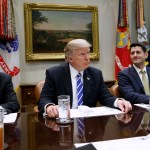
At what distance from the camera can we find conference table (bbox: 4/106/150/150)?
1.10 metres

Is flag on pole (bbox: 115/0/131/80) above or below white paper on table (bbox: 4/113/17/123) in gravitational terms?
above

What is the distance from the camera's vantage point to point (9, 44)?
3873mm

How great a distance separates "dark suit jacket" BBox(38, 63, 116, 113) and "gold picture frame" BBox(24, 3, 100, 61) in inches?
80.8

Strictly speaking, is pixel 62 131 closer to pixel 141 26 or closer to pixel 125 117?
pixel 125 117

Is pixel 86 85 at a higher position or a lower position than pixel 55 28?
lower

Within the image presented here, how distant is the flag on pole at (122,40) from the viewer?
4.40 m

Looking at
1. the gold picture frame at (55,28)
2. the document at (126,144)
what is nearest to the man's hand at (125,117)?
the document at (126,144)

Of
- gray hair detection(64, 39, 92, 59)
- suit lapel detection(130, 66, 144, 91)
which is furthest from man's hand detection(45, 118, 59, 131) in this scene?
suit lapel detection(130, 66, 144, 91)

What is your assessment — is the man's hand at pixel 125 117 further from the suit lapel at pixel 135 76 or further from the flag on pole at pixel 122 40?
the flag on pole at pixel 122 40

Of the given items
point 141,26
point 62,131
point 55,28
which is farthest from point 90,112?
point 141,26

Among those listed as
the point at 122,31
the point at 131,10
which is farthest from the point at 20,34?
the point at 131,10

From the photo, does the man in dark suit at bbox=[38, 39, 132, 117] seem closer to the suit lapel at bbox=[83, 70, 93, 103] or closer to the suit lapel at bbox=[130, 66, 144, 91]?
the suit lapel at bbox=[83, 70, 93, 103]

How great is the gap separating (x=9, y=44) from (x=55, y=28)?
3.12 feet

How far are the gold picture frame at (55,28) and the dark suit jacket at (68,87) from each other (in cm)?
205
